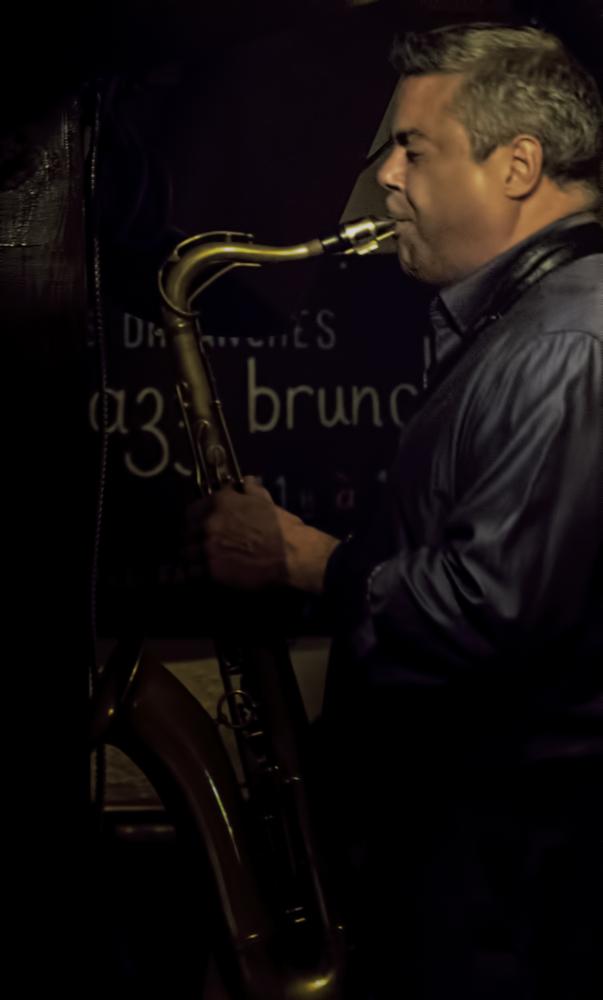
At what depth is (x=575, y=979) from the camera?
1.71m

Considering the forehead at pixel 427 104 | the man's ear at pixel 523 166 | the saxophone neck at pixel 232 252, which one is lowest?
the saxophone neck at pixel 232 252

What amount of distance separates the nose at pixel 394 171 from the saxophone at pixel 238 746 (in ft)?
0.25

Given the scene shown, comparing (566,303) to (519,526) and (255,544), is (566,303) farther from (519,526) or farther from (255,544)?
(255,544)

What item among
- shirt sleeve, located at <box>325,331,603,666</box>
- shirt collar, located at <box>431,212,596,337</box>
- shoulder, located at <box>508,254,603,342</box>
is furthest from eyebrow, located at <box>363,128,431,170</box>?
shirt sleeve, located at <box>325,331,603,666</box>

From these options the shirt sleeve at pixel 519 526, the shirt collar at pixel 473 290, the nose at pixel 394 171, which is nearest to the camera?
the shirt sleeve at pixel 519 526

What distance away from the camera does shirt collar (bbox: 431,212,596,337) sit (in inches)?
74.0

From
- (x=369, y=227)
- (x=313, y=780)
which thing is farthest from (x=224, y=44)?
(x=313, y=780)

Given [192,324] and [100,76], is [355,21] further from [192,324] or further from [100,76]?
[192,324]

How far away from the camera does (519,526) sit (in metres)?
1.65

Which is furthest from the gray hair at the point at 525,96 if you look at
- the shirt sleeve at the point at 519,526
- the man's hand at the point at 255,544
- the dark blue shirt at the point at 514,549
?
the man's hand at the point at 255,544

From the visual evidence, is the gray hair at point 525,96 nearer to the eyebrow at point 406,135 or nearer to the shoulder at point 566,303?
the eyebrow at point 406,135

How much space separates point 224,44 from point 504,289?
684 millimetres

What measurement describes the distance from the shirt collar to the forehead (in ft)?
0.87

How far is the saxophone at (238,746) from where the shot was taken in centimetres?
194
